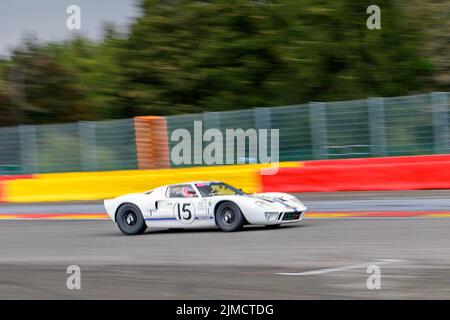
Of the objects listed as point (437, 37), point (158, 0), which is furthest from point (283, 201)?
point (158, 0)

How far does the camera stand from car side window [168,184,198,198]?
14.7m

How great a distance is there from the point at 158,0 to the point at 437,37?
1122 centimetres

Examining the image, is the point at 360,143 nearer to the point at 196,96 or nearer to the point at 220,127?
the point at 220,127

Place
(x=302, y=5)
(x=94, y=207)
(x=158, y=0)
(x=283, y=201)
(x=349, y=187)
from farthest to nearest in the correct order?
(x=158, y=0), (x=302, y=5), (x=94, y=207), (x=349, y=187), (x=283, y=201)

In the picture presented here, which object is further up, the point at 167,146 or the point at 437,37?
the point at 437,37

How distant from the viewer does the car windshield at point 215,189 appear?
14.5 metres

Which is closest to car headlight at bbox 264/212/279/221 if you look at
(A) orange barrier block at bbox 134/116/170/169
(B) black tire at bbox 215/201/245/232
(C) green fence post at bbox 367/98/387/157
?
(B) black tire at bbox 215/201/245/232

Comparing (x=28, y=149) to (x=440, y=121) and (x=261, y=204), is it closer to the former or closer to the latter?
(x=440, y=121)

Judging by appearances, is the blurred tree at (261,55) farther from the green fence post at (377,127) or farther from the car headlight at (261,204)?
the car headlight at (261,204)

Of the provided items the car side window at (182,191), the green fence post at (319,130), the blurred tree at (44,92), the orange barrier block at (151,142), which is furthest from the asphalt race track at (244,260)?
the blurred tree at (44,92)

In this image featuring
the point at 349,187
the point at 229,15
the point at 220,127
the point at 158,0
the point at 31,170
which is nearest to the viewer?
the point at 349,187

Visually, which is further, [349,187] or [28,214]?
[28,214]
